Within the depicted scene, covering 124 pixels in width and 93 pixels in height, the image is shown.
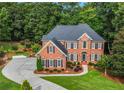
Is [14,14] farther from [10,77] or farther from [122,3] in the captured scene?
[122,3]

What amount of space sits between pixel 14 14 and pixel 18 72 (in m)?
1.17

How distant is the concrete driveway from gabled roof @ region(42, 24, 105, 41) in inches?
25.0

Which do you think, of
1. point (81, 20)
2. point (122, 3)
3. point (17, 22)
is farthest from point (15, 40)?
point (122, 3)

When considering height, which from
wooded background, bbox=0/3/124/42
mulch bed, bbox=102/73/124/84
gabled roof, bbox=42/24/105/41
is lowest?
mulch bed, bbox=102/73/124/84

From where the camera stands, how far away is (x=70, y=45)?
14344 mm

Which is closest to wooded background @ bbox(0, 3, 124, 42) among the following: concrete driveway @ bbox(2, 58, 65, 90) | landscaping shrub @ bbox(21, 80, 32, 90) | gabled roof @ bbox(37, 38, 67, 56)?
gabled roof @ bbox(37, 38, 67, 56)

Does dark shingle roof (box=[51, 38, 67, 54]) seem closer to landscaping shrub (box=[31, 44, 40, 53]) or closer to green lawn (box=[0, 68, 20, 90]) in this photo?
landscaping shrub (box=[31, 44, 40, 53])

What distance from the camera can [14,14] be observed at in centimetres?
1445

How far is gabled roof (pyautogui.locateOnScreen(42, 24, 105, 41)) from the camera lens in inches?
564

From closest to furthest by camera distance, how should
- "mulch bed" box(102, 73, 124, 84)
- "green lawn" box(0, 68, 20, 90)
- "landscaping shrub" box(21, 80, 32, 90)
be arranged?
"landscaping shrub" box(21, 80, 32, 90) → "green lawn" box(0, 68, 20, 90) → "mulch bed" box(102, 73, 124, 84)

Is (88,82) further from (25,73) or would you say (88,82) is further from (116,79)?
(25,73)

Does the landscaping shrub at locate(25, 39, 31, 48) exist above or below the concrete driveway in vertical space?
above

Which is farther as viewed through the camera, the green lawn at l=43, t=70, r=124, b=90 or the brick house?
the brick house

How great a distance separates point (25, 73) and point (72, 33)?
4.04 ft
